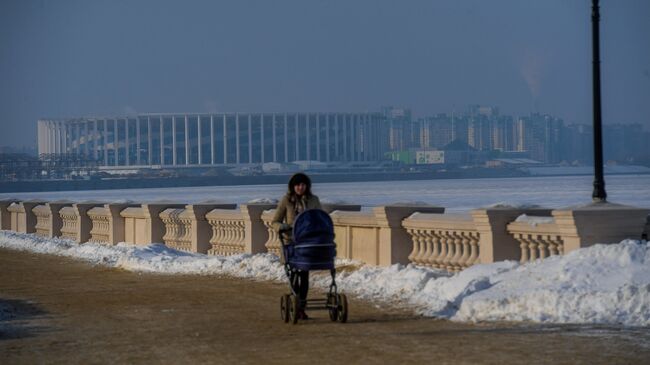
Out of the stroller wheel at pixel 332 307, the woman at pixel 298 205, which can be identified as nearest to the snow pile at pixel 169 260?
the woman at pixel 298 205

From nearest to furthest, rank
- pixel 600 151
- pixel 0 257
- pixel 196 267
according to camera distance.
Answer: pixel 600 151 → pixel 196 267 → pixel 0 257

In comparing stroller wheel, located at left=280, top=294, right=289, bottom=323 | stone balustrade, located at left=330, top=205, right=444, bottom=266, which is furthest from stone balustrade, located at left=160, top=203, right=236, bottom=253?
stroller wheel, located at left=280, top=294, right=289, bottom=323

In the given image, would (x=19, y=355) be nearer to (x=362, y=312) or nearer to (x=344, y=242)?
(x=362, y=312)

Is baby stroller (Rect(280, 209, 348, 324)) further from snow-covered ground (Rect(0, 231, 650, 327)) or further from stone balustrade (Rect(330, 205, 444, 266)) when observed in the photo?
stone balustrade (Rect(330, 205, 444, 266))

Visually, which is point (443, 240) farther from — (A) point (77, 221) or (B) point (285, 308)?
(A) point (77, 221)

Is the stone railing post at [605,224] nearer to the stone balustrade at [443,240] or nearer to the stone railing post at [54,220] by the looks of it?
the stone balustrade at [443,240]

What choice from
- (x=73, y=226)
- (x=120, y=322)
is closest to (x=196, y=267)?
(x=120, y=322)

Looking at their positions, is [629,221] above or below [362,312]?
above

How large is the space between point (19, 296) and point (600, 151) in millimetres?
8655

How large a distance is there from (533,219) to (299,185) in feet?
12.8

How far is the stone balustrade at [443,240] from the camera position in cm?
1842

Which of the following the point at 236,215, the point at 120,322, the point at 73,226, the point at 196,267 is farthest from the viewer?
the point at 73,226

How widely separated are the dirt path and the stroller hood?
3.03ft

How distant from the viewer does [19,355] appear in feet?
41.0
